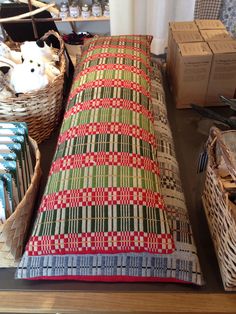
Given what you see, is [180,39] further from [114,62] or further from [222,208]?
[222,208]

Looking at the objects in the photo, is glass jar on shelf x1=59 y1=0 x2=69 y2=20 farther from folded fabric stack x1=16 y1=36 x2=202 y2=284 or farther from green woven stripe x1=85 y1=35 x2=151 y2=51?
Result: folded fabric stack x1=16 y1=36 x2=202 y2=284

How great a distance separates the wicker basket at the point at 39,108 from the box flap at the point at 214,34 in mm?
469

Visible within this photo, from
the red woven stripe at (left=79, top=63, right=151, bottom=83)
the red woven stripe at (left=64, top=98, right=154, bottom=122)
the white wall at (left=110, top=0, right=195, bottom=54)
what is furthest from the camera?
the white wall at (left=110, top=0, right=195, bottom=54)

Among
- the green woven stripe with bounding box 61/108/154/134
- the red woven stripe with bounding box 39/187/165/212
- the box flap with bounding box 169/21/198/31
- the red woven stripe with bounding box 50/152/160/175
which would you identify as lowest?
the red woven stripe with bounding box 39/187/165/212

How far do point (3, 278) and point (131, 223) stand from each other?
297 mm

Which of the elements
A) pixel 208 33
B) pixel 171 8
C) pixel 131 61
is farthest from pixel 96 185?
pixel 171 8

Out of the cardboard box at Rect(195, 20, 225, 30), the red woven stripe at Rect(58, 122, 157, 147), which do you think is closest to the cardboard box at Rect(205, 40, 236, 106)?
the cardboard box at Rect(195, 20, 225, 30)

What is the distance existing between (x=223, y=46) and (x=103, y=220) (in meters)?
0.68

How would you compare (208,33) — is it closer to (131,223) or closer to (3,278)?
(131,223)

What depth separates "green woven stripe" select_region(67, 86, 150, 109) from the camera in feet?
2.51

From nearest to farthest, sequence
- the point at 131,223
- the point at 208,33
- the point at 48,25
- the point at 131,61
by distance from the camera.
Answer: the point at 131,223, the point at 131,61, the point at 208,33, the point at 48,25

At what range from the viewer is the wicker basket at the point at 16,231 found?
58 cm

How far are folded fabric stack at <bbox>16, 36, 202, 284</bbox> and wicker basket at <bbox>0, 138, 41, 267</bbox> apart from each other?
0.10ft

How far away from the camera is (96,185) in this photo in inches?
23.5
